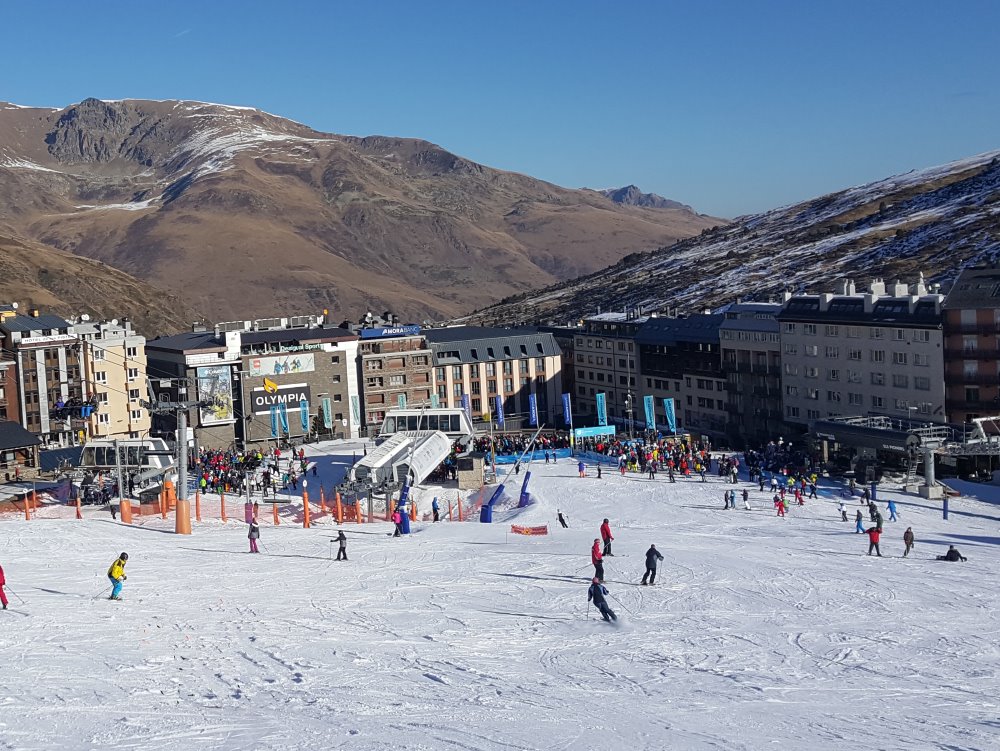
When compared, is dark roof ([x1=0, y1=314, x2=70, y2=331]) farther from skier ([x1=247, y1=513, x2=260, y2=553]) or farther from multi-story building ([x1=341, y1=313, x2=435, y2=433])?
skier ([x1=247, y1=513, x2=260, y2=553])

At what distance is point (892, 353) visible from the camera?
78250mm

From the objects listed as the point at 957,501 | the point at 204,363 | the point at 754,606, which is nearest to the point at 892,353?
the point at 957,501

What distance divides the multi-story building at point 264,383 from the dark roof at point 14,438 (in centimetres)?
1690

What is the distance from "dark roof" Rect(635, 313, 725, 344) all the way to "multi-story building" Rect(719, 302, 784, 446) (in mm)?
1347

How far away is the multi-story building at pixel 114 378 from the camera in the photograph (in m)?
77.6

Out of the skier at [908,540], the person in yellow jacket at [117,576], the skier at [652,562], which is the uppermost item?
the person in yellow jacket at [117,576]

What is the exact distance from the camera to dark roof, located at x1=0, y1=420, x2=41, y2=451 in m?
57.5

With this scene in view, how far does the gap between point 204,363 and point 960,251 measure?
119321mm

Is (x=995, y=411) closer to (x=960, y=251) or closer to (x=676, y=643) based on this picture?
(x=676, y=643)

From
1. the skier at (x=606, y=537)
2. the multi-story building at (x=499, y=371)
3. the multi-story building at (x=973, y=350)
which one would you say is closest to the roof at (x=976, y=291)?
the multi-story building at (x=973, y=350)

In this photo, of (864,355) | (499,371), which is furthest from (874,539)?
(499,371)

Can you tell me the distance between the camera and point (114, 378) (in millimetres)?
79250

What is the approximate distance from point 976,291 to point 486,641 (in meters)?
58.7

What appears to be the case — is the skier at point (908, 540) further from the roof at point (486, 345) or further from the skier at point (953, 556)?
the roof at point (486, 345)
